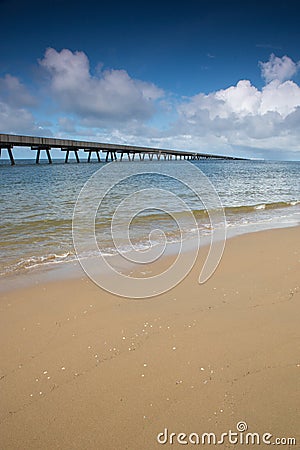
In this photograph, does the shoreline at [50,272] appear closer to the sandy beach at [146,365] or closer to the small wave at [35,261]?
the small wave at [35,261]

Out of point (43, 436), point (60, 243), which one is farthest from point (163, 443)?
point (60, 243)

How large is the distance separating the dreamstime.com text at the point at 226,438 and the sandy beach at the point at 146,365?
3cm

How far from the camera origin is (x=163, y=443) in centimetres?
195

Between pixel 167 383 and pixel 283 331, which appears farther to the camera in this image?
pixel 283 331

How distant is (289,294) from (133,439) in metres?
3.00

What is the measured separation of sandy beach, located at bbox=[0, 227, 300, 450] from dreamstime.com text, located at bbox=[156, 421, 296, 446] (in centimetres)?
3

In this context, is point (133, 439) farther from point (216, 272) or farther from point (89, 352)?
point (216, 272)
